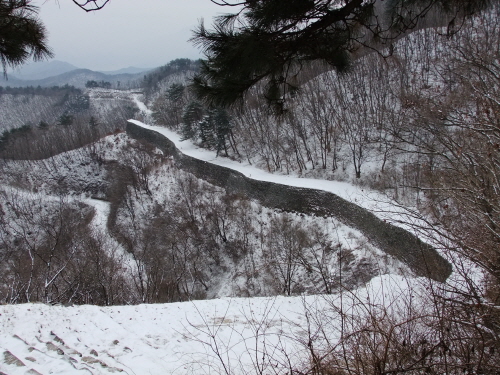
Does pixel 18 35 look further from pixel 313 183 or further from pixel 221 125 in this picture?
pixel 221 125

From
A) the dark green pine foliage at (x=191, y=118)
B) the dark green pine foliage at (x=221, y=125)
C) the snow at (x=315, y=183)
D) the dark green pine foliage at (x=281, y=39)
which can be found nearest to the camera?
the dark green pine foliage at (x=281, y=39)

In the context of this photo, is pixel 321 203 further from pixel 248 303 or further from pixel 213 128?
pixel 213 128

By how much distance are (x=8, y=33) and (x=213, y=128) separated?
22618 millimetres

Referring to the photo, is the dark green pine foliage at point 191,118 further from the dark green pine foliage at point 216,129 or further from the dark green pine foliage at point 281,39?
the dark green pine foliage at point 281,39

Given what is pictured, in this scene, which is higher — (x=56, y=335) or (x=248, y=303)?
(x=56, y=335)

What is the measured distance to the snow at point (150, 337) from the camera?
363cm

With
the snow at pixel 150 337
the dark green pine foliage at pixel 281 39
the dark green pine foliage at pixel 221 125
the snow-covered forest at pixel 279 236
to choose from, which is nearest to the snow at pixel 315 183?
the snow-covered forest at pixel 279 236

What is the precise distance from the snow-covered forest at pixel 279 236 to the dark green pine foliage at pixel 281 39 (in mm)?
295

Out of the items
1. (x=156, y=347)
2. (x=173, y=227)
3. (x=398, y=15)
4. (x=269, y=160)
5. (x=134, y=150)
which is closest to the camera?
(x=398, y=15)

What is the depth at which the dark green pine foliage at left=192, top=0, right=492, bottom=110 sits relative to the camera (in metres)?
2.25

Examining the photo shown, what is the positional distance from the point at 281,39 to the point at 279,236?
14200 millimetres

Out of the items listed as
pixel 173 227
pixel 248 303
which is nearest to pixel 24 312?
pixel 248 303

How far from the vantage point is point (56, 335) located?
4512 millimetres

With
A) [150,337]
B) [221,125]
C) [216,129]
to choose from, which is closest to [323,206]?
[221,125]
